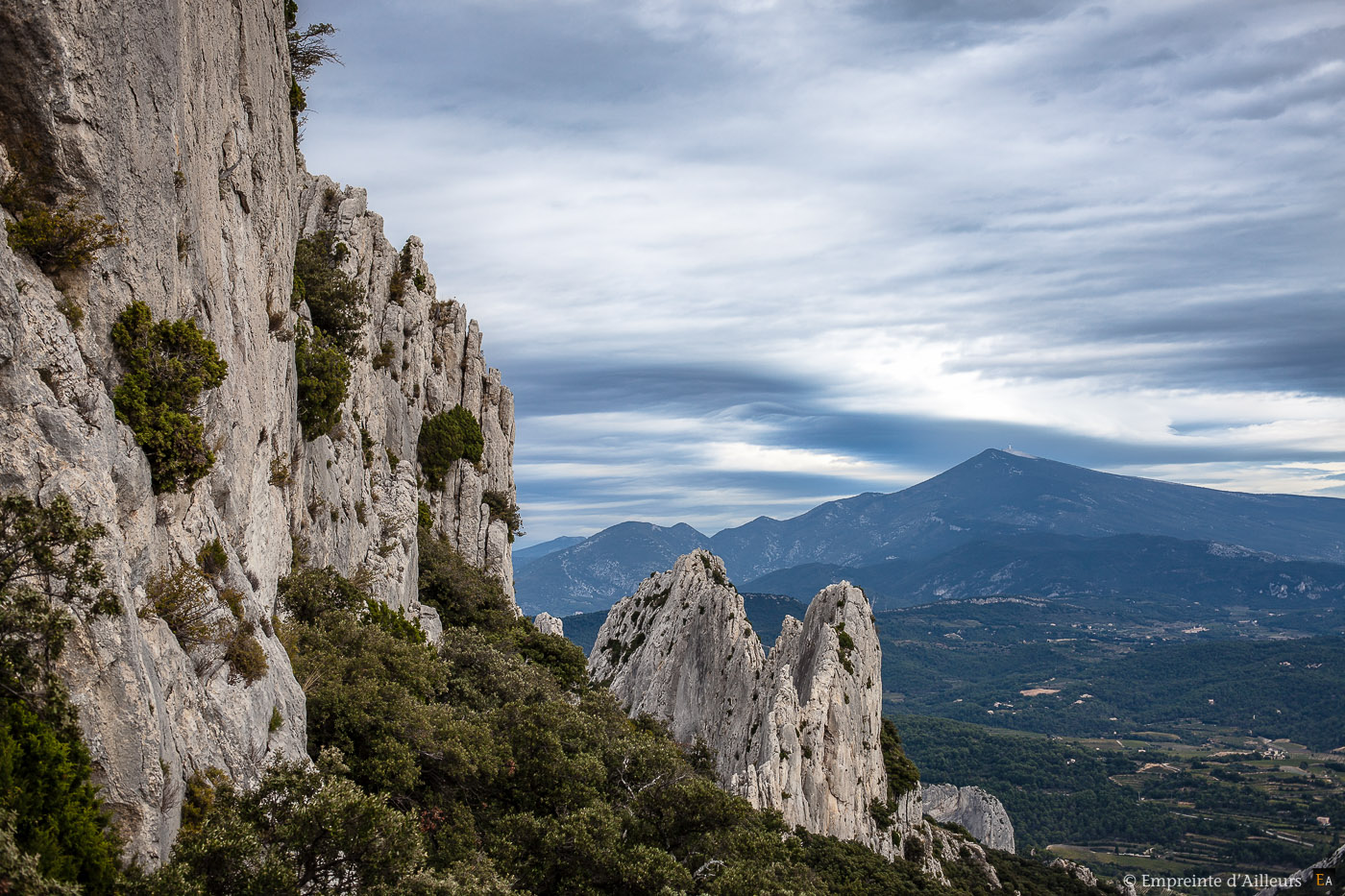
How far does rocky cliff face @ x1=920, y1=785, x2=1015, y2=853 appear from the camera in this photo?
5103 inches

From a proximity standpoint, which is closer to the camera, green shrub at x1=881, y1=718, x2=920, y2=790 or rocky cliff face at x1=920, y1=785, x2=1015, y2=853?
green shrub at x1=881, y1=718, x2=920, y2=790

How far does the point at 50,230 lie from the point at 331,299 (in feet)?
82.5

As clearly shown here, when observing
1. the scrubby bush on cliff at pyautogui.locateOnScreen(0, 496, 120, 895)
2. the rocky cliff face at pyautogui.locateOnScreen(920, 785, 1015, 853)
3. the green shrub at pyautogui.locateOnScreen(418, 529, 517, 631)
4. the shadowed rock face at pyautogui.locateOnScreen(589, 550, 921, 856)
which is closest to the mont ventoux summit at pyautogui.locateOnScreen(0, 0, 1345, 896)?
the scrubby bush on cliff at pyautogui.locateOnScreen(0, 496, 120, 895)

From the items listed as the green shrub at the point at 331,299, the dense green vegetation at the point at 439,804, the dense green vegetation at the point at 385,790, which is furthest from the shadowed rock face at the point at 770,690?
the green shrub at the point at 331,299

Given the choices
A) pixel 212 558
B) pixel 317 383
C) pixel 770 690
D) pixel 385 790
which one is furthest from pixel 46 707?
pixel 770 690

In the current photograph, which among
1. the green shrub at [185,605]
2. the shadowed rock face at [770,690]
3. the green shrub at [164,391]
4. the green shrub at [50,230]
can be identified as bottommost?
the shadowed rock face at [770,690]

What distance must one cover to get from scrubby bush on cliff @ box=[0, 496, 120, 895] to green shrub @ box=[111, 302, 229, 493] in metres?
4.23

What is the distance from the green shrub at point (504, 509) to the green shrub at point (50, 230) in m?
47.2

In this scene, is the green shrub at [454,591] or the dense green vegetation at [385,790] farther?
the green shrub at [454,591]

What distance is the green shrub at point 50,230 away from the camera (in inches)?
564

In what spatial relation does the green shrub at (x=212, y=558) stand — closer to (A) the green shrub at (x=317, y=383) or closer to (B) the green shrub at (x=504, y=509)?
(A) the green shrub at (x=317, y=383)

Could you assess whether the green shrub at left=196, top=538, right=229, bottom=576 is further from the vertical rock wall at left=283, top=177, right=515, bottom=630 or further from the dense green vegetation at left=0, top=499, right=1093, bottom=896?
the vertical rock wall at left=283, top=177, right=515, bottom=630

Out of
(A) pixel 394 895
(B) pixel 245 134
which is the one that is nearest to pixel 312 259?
(B) pixel 245 134

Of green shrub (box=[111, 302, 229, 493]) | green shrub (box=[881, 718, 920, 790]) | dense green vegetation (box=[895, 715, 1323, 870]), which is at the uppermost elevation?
green shrub (box=[111, 302, 229, 493])
